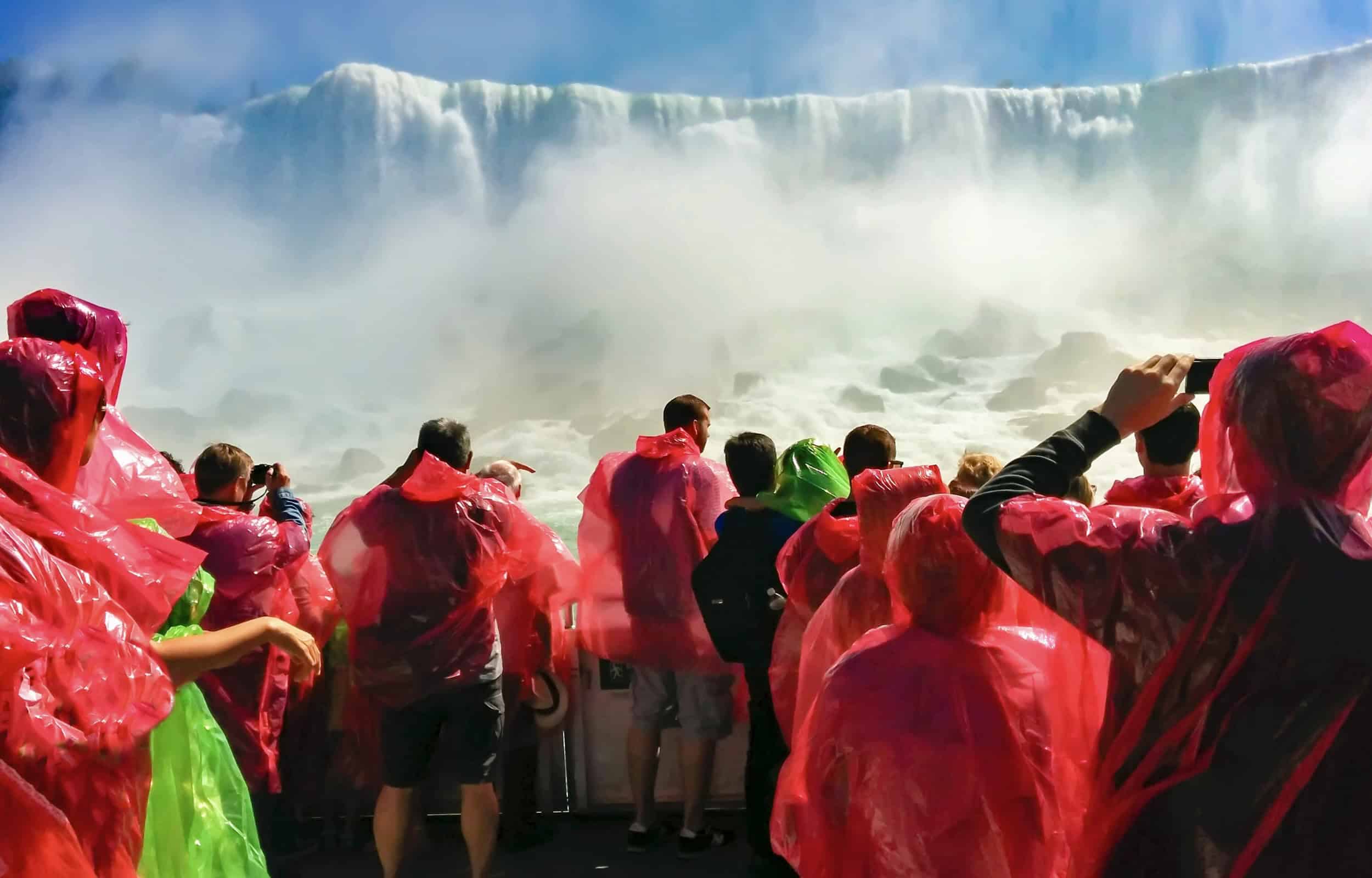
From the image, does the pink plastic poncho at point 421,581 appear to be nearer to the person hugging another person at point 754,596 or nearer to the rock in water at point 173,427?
the person hugging another person at point 754,596

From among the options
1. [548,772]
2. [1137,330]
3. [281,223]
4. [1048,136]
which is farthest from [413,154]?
[548,772]

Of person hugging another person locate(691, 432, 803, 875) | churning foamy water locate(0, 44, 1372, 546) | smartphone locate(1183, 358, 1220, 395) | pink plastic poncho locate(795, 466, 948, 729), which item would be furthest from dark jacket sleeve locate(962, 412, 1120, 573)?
churning foamy water locate(0, 44, 1372, 546)

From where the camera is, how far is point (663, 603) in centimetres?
321

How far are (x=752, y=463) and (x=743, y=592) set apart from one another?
0.33m

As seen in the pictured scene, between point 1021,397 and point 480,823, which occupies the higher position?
point 480,823

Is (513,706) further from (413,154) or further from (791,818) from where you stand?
(413,154)

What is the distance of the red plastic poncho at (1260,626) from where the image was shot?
1.03 metres

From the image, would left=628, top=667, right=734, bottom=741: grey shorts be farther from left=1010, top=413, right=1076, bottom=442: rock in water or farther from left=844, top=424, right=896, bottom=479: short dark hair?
left=1010, top=413, right=1076, bottom=442: rock in water

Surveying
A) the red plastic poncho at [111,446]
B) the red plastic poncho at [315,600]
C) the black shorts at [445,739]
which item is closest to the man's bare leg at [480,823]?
the black shorts at [445,739]

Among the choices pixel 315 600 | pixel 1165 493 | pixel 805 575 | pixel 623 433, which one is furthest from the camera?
pixel 623 433

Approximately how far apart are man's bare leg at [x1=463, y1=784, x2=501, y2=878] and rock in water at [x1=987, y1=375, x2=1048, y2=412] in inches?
556

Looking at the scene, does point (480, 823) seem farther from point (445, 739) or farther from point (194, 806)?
point (194, 806)

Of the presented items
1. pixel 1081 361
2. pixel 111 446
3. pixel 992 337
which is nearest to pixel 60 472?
pixel 111 446

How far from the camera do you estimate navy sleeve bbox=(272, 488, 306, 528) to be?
316 centimetres
